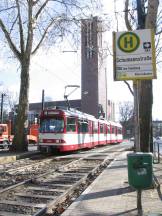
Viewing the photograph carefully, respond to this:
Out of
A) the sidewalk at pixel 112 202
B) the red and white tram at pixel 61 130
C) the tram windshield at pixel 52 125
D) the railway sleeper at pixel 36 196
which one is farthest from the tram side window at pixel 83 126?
the railway sleeper at pixel 36 196

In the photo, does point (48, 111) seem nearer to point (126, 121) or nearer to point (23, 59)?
point (23, 59)

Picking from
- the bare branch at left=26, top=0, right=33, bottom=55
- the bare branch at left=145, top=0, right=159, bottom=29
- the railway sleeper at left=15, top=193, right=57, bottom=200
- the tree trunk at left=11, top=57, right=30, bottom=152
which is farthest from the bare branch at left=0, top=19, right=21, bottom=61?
the railway sleeper at left=15, top=193, right=57, bottom=200

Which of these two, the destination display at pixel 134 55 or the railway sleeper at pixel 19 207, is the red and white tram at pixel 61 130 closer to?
the railway sleeper at pixel 19 207

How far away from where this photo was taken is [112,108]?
132 metres

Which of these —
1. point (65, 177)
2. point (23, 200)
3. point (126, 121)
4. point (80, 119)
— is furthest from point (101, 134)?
point (126, 121)

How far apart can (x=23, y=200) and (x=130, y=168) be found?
→ 325 cm

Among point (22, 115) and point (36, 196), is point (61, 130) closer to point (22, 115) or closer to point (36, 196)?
point (22, 115)

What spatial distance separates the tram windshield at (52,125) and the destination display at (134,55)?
17.9 metres

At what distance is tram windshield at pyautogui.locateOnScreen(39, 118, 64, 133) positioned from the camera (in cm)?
2748

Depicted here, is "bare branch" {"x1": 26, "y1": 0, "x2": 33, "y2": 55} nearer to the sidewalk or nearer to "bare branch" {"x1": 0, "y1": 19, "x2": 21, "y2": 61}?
"bare branch" {"x1": 0, "y1": 19, "x2": 21, "y2": 61}

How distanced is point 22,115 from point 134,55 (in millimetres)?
21279

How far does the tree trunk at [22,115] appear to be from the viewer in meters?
29.6

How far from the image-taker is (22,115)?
3025cm

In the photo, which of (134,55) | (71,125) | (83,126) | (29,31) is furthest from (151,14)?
(83,126)
